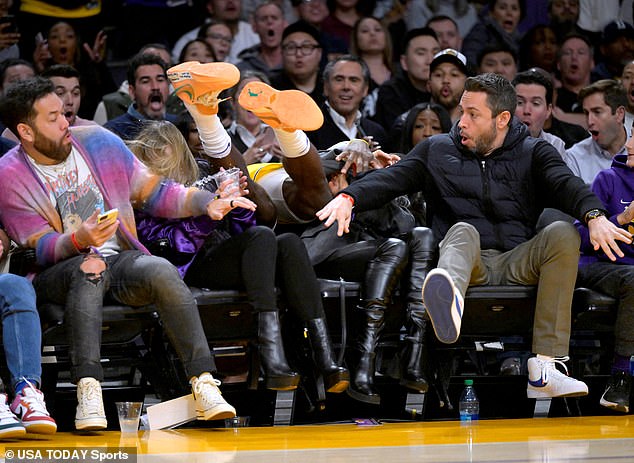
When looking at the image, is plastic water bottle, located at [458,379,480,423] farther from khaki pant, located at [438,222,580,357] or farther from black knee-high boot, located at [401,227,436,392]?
khaki pant, located at [438,222,580,357]

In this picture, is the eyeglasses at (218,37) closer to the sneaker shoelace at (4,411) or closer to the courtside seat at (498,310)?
the courtside seat at (498,310)

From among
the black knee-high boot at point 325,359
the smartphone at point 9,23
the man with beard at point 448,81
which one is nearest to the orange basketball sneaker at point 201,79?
the black knee-high boot at point 325,359

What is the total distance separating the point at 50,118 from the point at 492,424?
236 centimetres

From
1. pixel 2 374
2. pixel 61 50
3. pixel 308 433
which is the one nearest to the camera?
pixel 308 433

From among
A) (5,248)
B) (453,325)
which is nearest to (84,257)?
(5,248)

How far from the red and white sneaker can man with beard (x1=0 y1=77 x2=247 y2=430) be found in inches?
5.9

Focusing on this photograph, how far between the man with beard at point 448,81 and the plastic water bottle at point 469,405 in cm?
258

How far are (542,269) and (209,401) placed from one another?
1.63 m

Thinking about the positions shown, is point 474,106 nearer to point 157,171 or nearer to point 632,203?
point 632,203

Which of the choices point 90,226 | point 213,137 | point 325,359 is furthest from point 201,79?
point 325,359

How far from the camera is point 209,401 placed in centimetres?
455

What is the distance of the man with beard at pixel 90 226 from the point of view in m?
4.61

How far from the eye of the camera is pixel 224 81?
A: 518cm

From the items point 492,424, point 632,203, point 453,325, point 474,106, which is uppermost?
point 474,106
